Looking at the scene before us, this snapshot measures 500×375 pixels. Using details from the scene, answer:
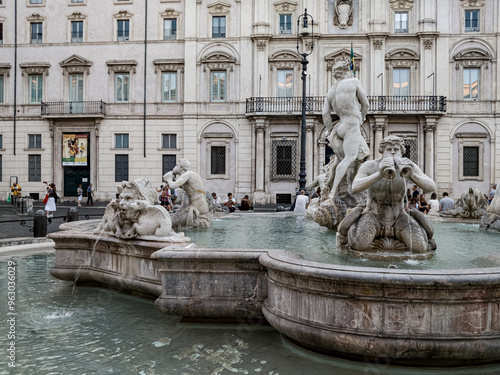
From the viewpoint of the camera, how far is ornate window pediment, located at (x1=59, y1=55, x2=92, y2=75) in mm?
28672

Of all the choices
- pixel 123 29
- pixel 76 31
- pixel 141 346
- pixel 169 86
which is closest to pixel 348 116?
pixel 141 346

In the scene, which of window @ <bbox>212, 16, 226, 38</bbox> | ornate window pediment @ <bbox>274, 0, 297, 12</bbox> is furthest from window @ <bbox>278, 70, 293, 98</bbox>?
window @ <bbox>212, 16, 226, 38</bbox>

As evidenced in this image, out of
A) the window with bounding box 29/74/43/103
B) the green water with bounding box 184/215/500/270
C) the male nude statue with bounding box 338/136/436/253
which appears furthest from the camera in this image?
the window with bounding box 29/74/43/103

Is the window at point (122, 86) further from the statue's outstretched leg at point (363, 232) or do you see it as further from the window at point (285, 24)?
the statue's outstretched leg at point (363, 232)

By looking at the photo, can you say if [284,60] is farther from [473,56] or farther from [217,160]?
[473,56]

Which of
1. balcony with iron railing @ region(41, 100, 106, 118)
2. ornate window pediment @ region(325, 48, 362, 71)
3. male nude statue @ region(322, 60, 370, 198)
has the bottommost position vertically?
male nude statue @ region(322, 60, 370, 198)

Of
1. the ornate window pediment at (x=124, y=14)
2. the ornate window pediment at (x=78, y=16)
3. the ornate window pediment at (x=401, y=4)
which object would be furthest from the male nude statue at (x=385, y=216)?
the ornate window pediment at (x=78, y=16)

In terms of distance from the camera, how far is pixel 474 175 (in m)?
26.7

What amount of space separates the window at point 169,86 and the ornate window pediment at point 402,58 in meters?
12.5

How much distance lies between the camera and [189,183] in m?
7.19

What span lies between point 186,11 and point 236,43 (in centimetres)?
350

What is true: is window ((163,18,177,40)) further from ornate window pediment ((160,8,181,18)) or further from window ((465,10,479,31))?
window ((465,10,479,31))

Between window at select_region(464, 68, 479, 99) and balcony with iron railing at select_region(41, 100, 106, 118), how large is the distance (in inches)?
828

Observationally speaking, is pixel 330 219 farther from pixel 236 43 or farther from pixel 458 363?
pixel 236 43
